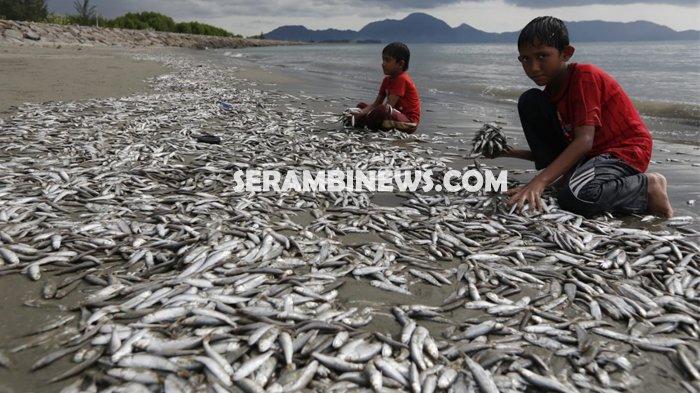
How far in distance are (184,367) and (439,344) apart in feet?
4.97

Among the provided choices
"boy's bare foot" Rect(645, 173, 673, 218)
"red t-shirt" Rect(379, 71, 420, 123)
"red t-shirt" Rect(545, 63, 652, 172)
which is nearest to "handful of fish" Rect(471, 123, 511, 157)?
"red t-shirt" Rect(545, 63, 652, 172)

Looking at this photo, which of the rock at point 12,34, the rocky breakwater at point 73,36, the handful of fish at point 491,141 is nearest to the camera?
the handful of fish at point 491,141

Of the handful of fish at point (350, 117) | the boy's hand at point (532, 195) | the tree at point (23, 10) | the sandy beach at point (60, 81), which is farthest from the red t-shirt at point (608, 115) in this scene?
the tree at point (23, 10)

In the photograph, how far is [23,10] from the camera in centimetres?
5462

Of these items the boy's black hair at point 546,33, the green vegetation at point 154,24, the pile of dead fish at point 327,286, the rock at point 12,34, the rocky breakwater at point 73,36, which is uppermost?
the green vegetation at point 154,24

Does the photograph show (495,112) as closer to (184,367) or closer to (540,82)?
(540,82)

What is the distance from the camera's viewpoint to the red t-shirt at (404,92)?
9.38 metres

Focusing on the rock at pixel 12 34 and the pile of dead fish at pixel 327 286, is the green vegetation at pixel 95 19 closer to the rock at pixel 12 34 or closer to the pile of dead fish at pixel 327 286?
the rock at pixel 12 34

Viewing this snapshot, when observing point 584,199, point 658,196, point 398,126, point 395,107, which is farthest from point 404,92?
point 658,196

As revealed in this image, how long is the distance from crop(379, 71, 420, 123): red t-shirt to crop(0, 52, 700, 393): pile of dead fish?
3833 mm

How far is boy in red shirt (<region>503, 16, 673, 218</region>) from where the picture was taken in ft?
15.4

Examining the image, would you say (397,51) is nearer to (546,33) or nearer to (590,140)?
(546,33)

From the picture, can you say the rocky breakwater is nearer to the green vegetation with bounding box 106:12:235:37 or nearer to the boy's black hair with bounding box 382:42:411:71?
the green vegetation with bounding box 106:12:235:37

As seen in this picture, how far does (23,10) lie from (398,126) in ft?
209
